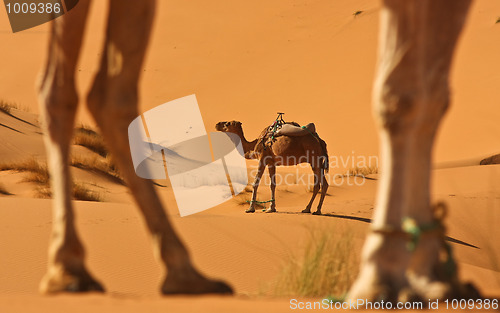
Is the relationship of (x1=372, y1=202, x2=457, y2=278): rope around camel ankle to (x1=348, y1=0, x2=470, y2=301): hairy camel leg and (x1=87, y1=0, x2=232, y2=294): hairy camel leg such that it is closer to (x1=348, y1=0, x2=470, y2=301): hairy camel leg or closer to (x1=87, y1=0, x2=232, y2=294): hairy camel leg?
(x1=348, y1=0, x2=470, y2=301): hairy camel leg

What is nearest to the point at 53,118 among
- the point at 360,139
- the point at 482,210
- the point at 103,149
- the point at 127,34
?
the point at 127,34

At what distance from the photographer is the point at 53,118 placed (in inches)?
142

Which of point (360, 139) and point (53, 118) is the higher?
point (360, 139)

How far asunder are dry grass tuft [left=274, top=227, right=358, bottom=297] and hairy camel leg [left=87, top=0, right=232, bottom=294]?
160 centimetres

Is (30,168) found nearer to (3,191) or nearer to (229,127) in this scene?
(3,191)

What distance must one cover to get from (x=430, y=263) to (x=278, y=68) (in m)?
36.6

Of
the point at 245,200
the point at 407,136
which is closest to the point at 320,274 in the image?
the point at 407,136

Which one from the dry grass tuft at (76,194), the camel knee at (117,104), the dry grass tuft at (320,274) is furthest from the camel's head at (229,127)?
the camel knee at (117,104)

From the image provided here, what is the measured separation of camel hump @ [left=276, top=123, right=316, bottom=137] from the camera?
12.5m

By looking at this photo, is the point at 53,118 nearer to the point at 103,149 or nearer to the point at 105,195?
the point at 105,195

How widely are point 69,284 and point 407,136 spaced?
1.78 meters

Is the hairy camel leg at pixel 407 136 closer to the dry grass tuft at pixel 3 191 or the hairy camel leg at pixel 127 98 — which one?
the hairy camel leg at pixel 127 98

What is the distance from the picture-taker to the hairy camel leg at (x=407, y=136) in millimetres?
2914

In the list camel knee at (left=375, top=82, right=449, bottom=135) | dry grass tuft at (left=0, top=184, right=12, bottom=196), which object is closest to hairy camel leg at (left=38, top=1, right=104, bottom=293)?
camel knee at (left=375, top=82, right=449, bottom=135)
